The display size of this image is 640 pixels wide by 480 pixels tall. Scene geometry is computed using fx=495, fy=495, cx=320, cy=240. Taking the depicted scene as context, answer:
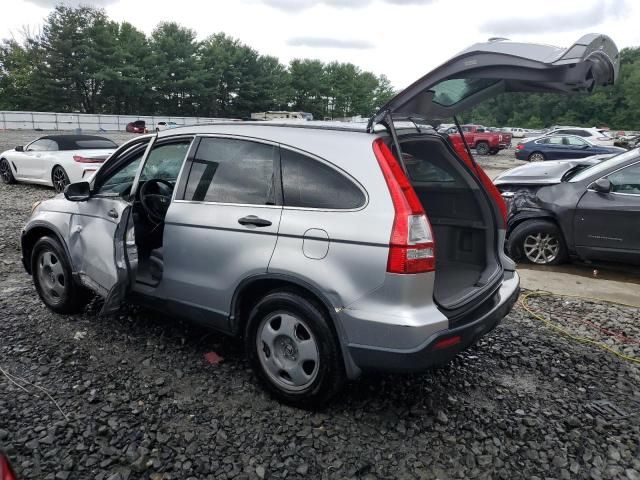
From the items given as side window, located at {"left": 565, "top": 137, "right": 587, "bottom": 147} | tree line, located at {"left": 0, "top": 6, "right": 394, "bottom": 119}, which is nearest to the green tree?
tree line, located at {"left": 0, "top": 6, "right": 394, "bottom": 119}

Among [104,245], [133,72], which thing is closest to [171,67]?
[133,72]

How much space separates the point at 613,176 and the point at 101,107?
204 ft

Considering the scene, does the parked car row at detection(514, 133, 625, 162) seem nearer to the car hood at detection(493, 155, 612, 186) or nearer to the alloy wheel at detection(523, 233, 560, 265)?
the car hood at detection(493, 155, 612, 186)

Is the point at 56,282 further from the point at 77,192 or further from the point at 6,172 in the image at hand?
the point at 6,172

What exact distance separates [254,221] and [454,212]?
161 cm

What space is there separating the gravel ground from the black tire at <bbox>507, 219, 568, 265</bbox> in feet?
8.33

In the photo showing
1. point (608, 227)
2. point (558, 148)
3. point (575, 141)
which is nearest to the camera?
point (608, 227)

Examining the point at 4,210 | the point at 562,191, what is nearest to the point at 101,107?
the point at 4,210

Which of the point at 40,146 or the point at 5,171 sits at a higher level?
the point at 40,146

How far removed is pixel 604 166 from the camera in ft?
19.9

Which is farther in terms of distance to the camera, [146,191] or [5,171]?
[5,171]

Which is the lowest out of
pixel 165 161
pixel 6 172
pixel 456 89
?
pixel 6 172

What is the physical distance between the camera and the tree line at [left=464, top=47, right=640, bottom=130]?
268 feet

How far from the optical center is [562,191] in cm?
619
